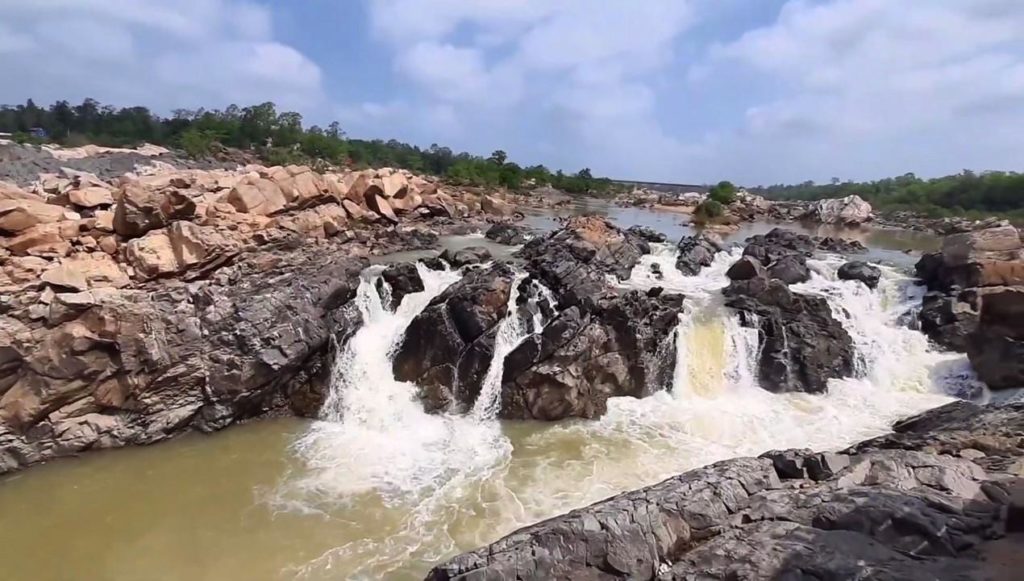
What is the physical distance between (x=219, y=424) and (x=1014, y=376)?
58.2ft

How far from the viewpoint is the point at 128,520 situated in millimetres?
9086

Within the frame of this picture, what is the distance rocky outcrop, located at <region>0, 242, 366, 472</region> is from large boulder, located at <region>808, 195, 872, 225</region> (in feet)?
178

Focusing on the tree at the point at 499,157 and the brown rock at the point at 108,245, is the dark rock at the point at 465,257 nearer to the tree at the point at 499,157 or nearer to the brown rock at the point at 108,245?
the brown rock at the point at 108,245

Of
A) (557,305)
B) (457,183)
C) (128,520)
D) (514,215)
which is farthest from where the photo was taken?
(457,183)

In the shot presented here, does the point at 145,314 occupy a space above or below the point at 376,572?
above

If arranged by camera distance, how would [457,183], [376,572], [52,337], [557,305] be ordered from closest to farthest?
[376,572]
[52,337]
[557,305]
[457,183]

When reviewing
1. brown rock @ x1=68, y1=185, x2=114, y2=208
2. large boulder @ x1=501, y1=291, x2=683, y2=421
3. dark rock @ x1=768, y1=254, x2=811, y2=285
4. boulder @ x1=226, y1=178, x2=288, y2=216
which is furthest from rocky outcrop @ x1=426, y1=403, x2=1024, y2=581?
boulder @ x1=226, y1=178, x2=288, y2=216

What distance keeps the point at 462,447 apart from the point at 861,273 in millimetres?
15130

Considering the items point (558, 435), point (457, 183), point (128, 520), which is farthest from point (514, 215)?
point (128, 520)

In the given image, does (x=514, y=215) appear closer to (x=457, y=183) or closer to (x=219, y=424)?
(x=457, y=183)

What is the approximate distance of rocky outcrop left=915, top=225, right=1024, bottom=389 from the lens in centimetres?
1289

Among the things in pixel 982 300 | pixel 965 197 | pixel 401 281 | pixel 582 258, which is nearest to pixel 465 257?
pixel 401 281

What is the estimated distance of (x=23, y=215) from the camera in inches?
482

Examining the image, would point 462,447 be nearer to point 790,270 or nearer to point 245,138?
point 790,270
